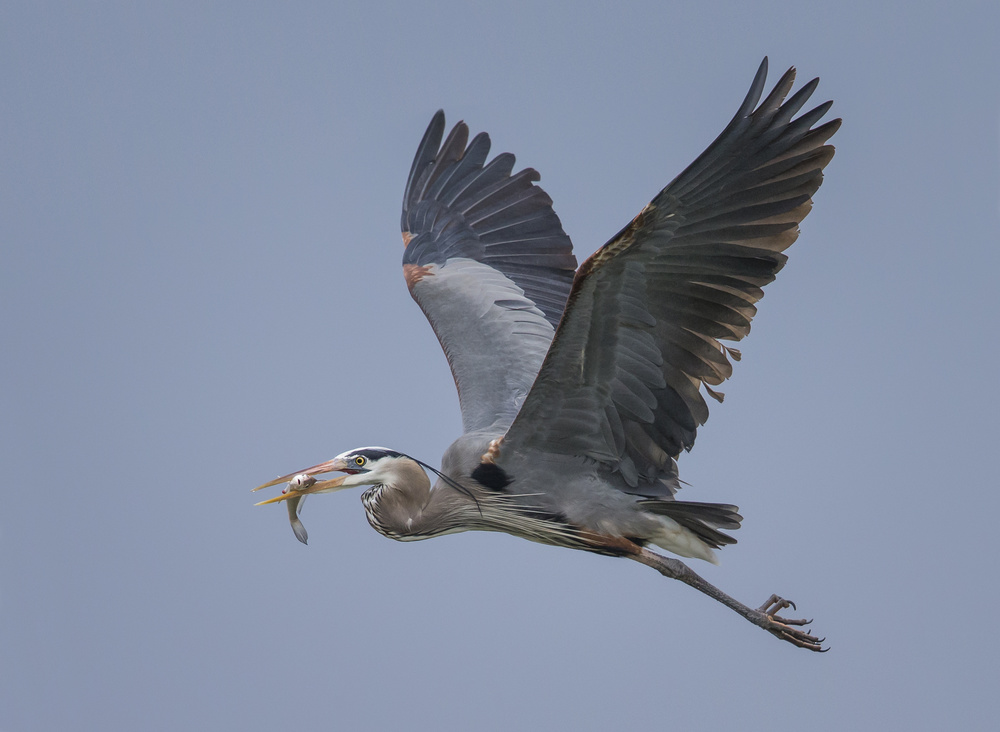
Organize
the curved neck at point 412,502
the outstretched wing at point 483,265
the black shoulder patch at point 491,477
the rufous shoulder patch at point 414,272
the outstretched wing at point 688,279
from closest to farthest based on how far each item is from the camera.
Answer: the outstretched wing at point 688,279 < the black shoulder patch at point 491,477 < the curved neck at point 412,502 < the outstretched wing at point 483,265 < the rufous shoulder patch at point 414,272

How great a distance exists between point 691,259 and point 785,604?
204 centimetres

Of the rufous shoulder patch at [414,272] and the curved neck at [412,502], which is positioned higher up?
the rufous shoulder patch at [414,272]

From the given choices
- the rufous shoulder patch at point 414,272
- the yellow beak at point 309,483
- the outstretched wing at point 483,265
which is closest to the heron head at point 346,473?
the yellow beak at point 309,483

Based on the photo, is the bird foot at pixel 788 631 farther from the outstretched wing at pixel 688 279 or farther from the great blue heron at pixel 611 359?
the outstretched wing at pixel 688 279

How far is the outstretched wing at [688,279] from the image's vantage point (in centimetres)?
511

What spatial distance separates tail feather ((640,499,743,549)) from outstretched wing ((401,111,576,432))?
3.29 feet

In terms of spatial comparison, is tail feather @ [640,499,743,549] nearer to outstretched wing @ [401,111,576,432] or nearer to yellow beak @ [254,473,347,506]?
outstretched wing @ [401,111,576,432]

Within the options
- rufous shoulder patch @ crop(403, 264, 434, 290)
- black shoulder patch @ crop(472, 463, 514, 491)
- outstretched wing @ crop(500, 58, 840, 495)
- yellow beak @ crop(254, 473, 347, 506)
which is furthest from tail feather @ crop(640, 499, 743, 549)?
rufous shoulder patch @ crop(403, 264, 434, 290)

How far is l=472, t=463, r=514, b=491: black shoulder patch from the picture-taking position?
6.07 metres

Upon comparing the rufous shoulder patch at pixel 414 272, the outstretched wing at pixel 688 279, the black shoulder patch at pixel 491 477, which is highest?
the rufous shoulder patch at pixel 414 272

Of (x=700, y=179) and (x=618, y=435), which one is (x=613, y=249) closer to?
(x=700, y=179)

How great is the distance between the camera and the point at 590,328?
17.3 ft

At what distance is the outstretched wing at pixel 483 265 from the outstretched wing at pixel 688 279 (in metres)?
1.06

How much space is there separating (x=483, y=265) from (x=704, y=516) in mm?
2540
